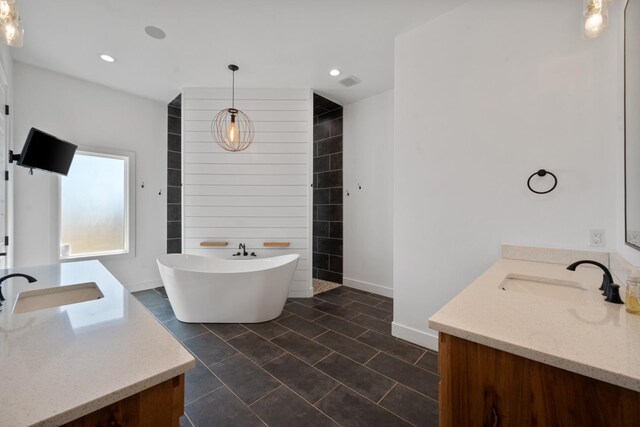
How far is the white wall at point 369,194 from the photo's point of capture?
3807 mm

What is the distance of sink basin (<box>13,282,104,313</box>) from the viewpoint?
4.45 ft

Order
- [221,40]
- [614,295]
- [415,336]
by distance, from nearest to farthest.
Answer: [614,295] → [415,336] → [221,40]

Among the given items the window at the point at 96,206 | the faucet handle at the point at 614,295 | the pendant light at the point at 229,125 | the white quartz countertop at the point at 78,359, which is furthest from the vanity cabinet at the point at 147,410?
the window at the point at 96,206

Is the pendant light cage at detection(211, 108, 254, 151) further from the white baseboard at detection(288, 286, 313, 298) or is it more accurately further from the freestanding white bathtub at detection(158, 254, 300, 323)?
the white baseboard at detection(288, 286, 313, 298)

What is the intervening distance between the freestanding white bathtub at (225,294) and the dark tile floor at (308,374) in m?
0.11

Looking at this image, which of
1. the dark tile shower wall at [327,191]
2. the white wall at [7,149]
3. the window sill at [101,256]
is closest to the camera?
the white wall at [7,149]

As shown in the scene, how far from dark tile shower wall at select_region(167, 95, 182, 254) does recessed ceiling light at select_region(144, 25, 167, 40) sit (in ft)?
5.58

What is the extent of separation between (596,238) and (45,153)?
12.9 feet

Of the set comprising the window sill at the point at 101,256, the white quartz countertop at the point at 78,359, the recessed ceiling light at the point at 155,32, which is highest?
the recessed ceiling light at the point at 155,32

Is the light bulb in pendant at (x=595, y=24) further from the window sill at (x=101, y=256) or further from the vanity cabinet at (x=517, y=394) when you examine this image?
the window sill at (x=101, y=256)

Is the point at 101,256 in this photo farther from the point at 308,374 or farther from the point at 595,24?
the point at 595,24

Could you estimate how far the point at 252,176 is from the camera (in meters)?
3.79

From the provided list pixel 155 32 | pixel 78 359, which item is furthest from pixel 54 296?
pixel 155 32

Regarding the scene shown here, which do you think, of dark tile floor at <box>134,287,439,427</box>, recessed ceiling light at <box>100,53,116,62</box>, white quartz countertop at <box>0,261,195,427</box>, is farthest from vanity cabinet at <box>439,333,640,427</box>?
recessed ceiling light at <box>100,53,116,62</box>
